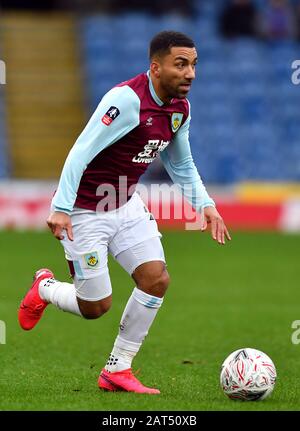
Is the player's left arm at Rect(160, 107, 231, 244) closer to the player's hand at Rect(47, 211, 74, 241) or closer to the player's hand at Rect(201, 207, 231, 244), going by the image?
the player's hand at Rect(201, 207, 231, 244)

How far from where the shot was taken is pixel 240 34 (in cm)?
2580

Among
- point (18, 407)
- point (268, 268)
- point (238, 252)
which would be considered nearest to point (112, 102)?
point (18, 407)

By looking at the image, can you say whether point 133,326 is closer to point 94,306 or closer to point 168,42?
point 94,306

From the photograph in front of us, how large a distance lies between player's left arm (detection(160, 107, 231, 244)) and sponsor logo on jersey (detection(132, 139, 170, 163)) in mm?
212

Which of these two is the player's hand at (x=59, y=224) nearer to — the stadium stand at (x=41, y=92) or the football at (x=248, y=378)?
the football at (x=248, y=378)

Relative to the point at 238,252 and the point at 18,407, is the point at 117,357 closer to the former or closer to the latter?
the point at 18,407

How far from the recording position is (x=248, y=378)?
7.03 meters

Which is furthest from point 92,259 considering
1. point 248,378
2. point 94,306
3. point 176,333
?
point 176,333

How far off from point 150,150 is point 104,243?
682 mm

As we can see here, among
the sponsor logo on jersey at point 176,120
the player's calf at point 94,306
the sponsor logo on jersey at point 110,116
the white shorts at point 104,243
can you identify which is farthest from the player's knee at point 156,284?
the sponsor logo on jersey at point 110,116

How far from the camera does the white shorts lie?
7.30 meters

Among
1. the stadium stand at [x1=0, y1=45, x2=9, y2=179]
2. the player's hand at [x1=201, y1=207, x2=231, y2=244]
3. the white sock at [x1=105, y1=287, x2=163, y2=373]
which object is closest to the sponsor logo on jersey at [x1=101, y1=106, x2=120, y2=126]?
the player's hand at [x1=201, y1=207, x2=231, y2=244]

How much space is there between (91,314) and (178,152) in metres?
1.27

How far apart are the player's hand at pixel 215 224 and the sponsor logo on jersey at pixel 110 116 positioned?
1.05 m
